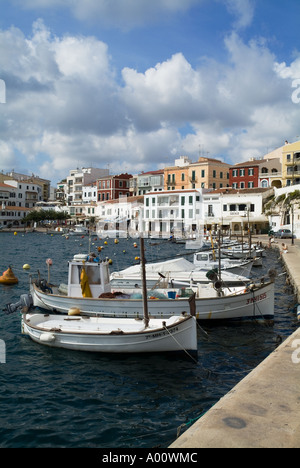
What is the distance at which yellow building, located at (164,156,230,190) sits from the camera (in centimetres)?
8256

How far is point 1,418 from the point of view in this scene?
9.03 metres

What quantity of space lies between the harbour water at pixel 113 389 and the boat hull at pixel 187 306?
3.29ft

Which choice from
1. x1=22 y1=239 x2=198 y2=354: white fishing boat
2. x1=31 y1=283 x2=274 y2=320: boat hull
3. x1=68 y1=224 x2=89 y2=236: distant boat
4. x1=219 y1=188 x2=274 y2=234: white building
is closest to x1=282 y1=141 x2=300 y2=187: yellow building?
x1=219 y1=188 x2=274 y2=234: white building

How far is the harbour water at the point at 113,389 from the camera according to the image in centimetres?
836

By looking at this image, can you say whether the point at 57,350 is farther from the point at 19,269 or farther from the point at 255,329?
the point at 19,269

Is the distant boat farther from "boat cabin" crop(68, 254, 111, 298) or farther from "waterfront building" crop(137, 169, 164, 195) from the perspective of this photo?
"boat cabin" crop(68, 254, 111, 298)

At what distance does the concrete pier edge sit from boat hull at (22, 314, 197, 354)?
4.10 m

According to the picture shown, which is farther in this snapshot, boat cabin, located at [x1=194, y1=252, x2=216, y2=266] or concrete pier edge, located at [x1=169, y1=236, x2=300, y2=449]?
boat cabin, located at [x1=194, y1=252, x2=216, y2=266]

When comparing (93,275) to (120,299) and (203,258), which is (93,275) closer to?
(120,299)

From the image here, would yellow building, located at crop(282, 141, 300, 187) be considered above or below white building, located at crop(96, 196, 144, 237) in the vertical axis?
above

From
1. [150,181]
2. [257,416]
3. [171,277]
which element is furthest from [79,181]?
[257,416]

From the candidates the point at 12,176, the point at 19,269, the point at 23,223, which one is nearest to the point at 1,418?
the point at 19,269

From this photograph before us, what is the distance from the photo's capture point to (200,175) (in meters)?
83.4

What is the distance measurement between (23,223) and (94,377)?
10697 centimetres
